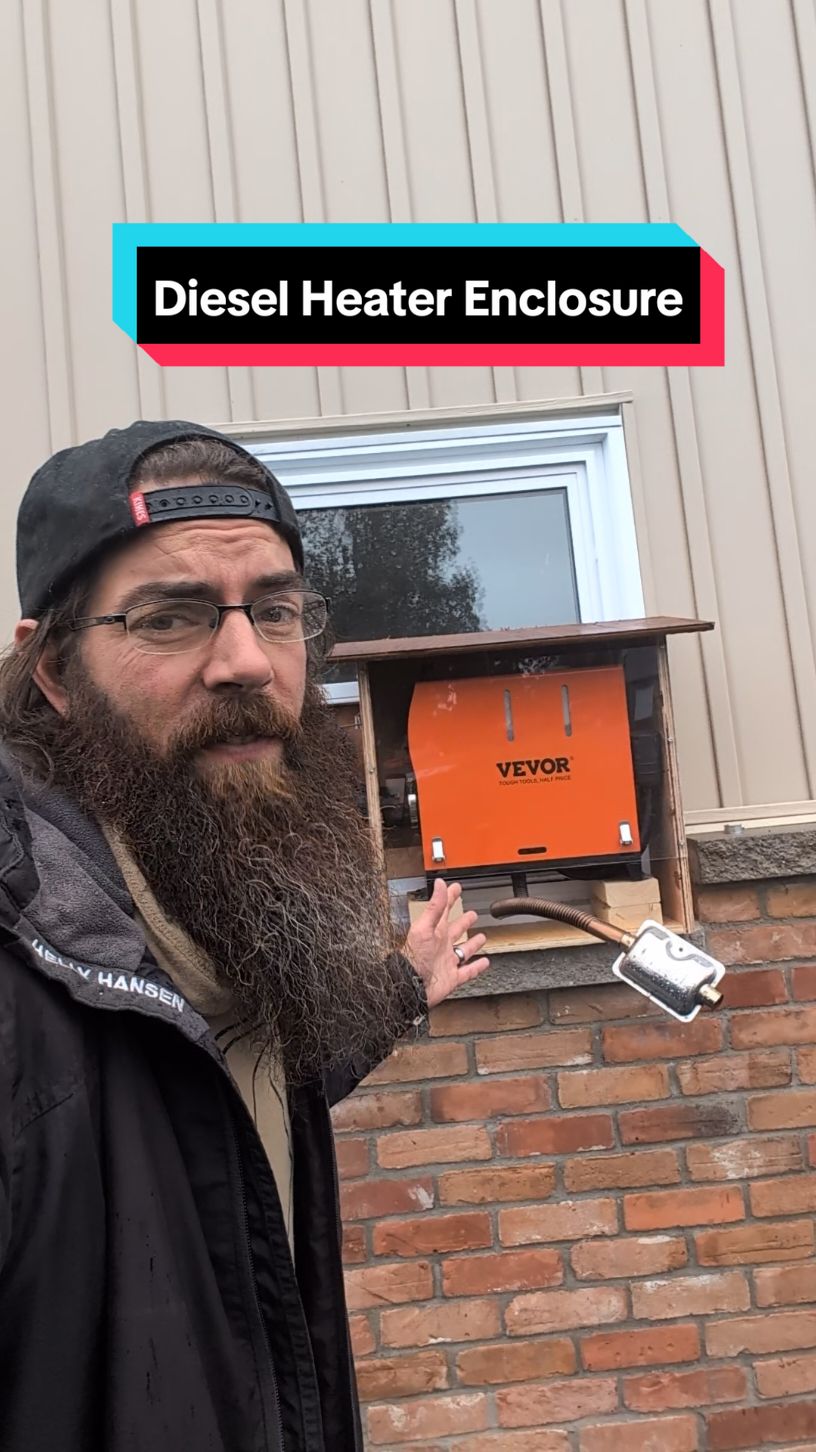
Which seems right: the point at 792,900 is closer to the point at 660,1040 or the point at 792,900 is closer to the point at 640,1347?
the point at 660,1040

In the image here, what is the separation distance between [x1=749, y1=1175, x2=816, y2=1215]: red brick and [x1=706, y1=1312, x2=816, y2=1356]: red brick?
0.52 feet

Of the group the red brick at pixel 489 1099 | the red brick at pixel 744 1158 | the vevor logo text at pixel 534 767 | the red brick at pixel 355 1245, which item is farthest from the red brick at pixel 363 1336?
the vevor logo text at pixel 534 767

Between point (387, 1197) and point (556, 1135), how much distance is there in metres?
0.42

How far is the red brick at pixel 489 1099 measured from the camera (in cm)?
221

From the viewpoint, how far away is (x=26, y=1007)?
855 mm

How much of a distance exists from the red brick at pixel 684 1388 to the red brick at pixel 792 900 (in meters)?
1.10

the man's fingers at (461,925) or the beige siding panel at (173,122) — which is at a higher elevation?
the beige siding panel at (173,122)

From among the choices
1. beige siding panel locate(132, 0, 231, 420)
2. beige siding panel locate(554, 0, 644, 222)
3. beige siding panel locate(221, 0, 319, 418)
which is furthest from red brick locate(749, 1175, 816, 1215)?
beige siding panel locate(554, 0, 644, 222)

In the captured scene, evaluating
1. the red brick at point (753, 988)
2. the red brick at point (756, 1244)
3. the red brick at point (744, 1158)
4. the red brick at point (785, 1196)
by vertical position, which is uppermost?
the red brick at point (753, 988)

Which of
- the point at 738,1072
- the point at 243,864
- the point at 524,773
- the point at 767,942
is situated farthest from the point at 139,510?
the point at 738,1072

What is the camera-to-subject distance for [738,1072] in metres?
2.28

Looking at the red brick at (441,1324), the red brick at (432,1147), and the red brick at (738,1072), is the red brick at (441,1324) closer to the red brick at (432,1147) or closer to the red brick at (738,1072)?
the red brick at (432,1147)

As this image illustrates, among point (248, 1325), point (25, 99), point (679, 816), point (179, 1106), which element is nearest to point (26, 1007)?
point (179, 1106)

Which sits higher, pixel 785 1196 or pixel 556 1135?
pixel 556 1135
